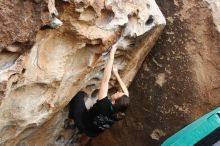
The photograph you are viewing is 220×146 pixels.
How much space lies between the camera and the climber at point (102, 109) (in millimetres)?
3156

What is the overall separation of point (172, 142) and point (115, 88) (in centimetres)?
77

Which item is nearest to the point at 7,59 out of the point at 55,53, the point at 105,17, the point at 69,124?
the point at 55,53

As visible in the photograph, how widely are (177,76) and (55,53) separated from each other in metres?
1.22

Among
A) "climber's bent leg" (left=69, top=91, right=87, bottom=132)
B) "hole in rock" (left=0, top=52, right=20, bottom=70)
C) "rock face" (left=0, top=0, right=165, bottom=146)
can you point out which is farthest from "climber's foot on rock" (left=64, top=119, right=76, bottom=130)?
"hole in rock" (left=0, top=52, right=20, bottom=70)

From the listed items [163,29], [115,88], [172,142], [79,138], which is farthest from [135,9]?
[79,138]

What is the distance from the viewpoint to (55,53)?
116 inches

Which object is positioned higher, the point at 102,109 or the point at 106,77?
the point at 106,77

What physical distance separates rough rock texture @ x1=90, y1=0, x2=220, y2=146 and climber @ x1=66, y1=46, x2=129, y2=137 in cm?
A: 50

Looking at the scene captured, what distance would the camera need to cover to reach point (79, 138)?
12.8 feet

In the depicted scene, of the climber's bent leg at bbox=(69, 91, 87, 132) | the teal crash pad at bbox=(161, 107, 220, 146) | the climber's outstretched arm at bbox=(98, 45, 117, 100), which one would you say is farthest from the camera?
the climber's bent leg at bbox=(69, 91, 87, 132)

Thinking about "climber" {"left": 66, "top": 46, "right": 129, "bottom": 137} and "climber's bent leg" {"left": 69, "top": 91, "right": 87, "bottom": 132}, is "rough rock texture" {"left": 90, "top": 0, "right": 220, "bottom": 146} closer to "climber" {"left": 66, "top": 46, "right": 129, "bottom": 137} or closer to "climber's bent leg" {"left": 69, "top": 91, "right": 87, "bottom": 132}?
"climber" {"left": 66, "top": 46, "right": 129, "bottom": 137}

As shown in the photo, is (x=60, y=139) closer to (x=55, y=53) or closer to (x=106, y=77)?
(x=106, y=77)

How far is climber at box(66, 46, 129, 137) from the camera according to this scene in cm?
316

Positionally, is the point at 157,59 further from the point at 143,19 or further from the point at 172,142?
the point at 172,142
